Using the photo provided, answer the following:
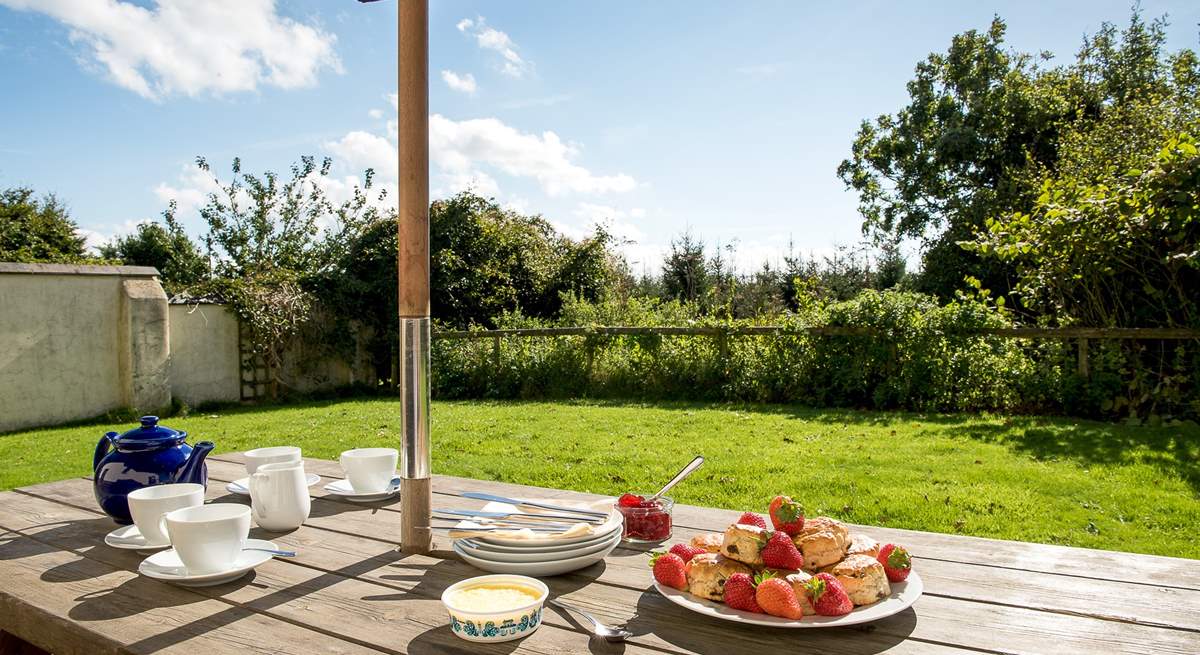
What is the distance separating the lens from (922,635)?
3.31 ft

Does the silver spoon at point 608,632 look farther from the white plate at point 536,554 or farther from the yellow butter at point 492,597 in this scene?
the white plate at point 536,554

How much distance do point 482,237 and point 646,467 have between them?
780 cm

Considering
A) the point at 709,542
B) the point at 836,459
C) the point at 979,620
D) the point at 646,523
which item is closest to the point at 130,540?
the point at 646,523

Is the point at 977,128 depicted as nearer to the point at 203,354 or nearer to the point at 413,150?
the point at 203,354

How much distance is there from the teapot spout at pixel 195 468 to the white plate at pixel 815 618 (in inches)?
45.0

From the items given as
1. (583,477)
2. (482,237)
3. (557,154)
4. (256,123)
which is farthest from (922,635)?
(557,154)

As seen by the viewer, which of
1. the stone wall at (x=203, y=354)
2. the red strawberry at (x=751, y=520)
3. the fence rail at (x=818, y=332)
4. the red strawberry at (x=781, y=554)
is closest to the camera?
the red strawberry at (x=781, y=554)

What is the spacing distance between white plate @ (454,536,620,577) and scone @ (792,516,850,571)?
38 cm

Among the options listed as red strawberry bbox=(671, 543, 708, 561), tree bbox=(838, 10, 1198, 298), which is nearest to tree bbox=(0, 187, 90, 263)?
red strawberry bbox=(671, 543, 708, 561)

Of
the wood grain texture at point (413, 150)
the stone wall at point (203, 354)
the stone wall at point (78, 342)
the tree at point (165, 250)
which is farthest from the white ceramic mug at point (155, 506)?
the tree at point (165, 250)

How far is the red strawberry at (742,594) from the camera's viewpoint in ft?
3.46

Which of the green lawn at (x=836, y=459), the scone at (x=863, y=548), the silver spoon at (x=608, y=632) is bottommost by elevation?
the green lawn at (x=836, y=459)

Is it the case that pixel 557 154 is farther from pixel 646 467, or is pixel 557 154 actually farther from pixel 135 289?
pixel 646 467

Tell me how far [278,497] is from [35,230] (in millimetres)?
14141
